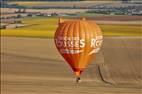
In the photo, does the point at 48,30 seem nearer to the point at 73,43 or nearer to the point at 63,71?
the point at 63,71

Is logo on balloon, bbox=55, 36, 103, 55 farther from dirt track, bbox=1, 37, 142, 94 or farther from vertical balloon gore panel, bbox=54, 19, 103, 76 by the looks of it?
dirt track, bbox=1, 37, 142, 94

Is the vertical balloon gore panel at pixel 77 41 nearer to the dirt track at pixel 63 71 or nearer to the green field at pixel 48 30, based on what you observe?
the dirt track at pixel 63 71

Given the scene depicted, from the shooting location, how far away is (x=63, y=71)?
101ft

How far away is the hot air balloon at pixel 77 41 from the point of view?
885 inches

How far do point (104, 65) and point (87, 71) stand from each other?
1997mm

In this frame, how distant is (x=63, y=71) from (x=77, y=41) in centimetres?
812

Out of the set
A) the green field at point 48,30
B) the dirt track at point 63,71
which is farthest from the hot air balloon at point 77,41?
the green field at point 48,30

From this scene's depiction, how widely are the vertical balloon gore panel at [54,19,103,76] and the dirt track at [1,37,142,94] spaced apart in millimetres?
1977

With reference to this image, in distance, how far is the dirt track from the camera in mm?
25516

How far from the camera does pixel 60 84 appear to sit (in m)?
26.8

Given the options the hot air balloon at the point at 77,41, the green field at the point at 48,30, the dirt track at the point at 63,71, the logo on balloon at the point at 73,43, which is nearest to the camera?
the hot air balloon at the point at 77,41

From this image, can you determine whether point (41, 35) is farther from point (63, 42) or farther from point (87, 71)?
point (63, 42)

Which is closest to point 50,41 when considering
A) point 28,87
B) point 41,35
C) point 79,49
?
point 41,35

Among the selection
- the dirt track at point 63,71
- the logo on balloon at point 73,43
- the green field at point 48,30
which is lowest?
the green field at point 48,30
